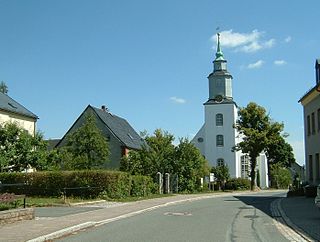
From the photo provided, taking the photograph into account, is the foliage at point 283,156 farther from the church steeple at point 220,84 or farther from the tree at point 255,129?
the tree at point 255,129

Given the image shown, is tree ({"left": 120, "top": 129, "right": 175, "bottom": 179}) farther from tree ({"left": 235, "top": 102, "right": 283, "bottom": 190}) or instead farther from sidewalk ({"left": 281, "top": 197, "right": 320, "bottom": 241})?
sidewalk ({"left": 281, "top": 197, "right": 320, "bottom": 241})

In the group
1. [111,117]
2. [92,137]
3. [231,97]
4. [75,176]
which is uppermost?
[231,97]

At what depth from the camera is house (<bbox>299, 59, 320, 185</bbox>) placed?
37.3m

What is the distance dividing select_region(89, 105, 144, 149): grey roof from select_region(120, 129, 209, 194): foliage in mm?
9765

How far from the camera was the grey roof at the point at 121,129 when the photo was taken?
6166 cm

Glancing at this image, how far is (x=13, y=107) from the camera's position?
171 feet

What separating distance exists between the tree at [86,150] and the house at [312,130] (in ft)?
57.3

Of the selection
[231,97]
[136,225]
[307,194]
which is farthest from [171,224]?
[231,97]

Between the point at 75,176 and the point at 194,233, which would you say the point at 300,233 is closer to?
the point at 194,233

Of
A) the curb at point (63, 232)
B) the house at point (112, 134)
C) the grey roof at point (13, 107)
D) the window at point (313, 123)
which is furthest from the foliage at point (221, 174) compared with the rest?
the curb at point (63, 232)

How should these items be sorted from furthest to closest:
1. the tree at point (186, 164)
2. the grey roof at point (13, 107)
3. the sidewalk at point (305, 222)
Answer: the grey roof at point (13, 107) < the tree at point (186, 164) < the sidewalk at point (305, 222)

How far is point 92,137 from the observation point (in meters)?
46.2

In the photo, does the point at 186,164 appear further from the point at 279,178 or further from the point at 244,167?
the point at 279,178

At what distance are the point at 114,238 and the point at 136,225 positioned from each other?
377cm
